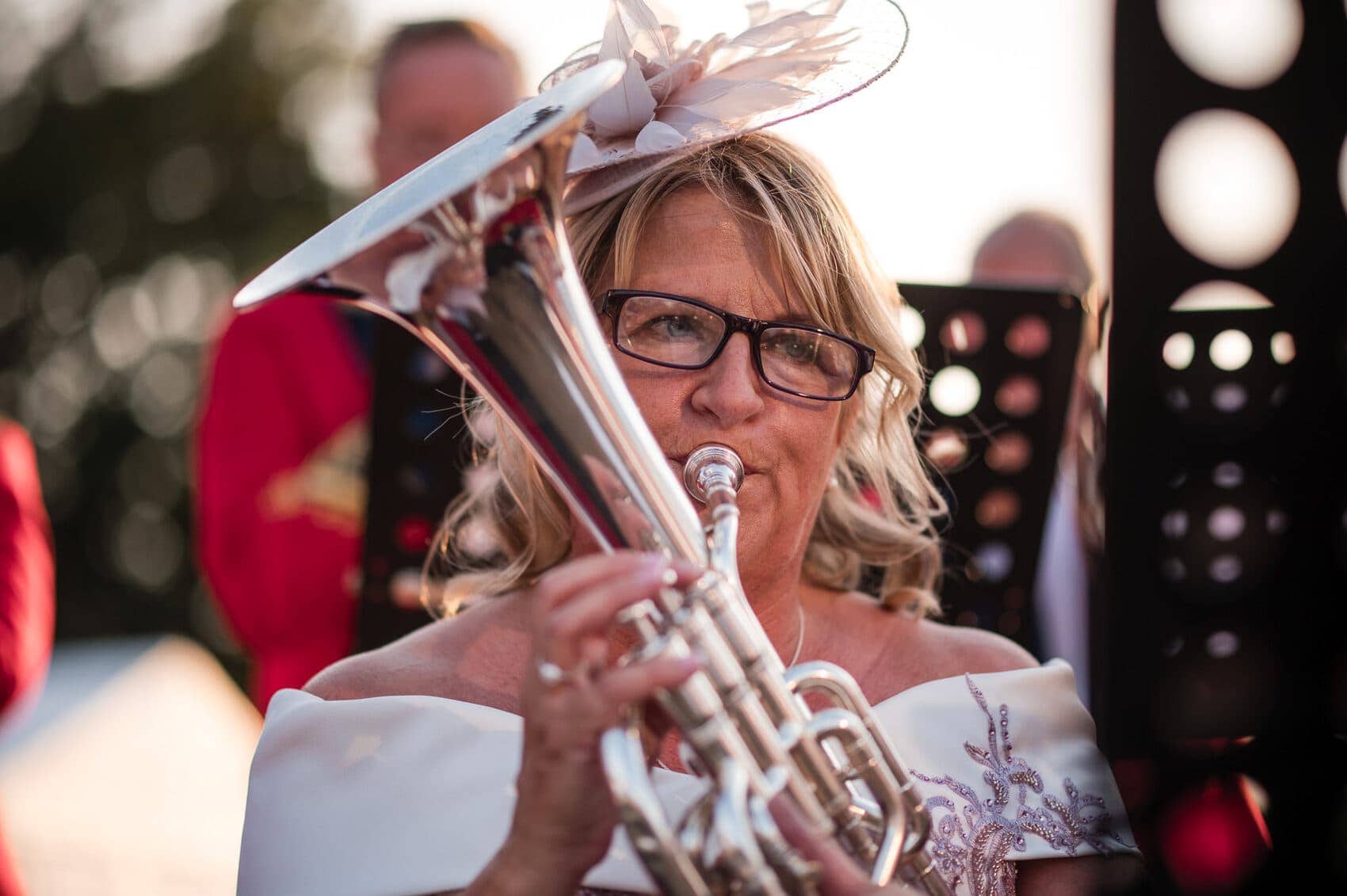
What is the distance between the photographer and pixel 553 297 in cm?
121

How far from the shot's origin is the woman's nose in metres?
1.67

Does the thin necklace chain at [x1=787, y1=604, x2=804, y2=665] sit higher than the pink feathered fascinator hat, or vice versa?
the pink feathered fascinator hat

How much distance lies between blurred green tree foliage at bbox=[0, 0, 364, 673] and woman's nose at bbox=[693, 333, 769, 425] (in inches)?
414

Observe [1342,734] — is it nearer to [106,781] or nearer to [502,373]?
[502,373]

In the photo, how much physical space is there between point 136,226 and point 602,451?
12887 millimetres

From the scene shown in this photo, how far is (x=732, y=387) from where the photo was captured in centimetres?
168

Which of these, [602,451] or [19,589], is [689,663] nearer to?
[602,451]

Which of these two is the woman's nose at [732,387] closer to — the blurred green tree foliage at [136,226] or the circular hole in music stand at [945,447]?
the circular hole in music stand at [945,447]

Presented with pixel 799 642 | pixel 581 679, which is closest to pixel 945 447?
pixel 799 642

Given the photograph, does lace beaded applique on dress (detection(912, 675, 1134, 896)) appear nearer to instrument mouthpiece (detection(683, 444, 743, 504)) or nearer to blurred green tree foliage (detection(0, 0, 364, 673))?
instrument mouthpiece (detection(683, 444, 743, 504))

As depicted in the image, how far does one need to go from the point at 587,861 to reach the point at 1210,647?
2.84 ft

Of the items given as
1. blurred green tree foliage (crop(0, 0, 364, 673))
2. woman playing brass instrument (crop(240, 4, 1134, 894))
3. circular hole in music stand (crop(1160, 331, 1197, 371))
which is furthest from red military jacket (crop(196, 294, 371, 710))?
blurred green tree foliage (crop(0, 0, 364, 673))

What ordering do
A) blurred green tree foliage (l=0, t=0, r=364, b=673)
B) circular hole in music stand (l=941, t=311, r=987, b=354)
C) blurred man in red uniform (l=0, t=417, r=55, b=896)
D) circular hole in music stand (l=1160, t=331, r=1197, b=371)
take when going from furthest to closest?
blurred green tree foliage (l=0, t=0, r=364, b=673) < circular hole in music stand (l=941, t=311, r=987, b=354) < blurred man in red uniform (l=0, t=417, r=55, b=896) < circular hole in music stand (l=1160, t=331, r=1197, b=371)

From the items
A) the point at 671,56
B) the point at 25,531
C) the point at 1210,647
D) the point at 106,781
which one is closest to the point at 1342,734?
the point at 1210,647
